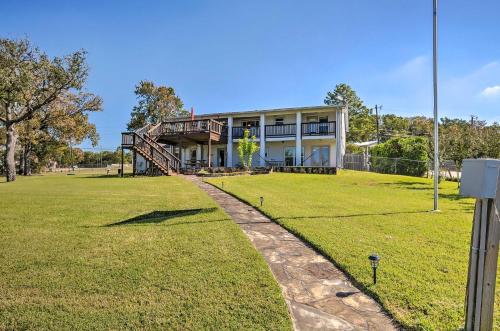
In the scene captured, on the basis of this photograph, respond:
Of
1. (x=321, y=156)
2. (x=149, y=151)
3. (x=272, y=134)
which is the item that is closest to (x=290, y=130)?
(x=272, y=134)

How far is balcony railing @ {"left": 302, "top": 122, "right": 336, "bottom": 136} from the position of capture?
23.7 metres

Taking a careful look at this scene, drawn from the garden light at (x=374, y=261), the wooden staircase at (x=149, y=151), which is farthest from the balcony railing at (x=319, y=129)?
the garden light at (x=374, y=261)

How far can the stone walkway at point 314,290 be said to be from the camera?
119 inches

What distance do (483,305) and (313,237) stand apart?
307cm

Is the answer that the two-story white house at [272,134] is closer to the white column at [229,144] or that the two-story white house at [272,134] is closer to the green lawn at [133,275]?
the white column at [229,144]

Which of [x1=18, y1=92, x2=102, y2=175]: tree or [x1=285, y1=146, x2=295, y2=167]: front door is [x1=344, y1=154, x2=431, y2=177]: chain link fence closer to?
[x1=285, y1=146, x2=295, y2=167]: front door

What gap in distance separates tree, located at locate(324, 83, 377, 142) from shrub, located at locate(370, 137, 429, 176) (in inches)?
866

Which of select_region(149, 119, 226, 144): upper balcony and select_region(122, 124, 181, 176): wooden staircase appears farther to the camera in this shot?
select_region(149, 119, 226, 144): upper balcony

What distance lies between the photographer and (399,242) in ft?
17.9

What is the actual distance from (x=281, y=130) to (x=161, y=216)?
18483mm

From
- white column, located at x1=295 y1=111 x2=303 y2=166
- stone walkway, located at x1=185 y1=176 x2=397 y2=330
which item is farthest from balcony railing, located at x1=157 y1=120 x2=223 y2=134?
stone walkway, located at x1=185 y1=176 x2=397 y2=330

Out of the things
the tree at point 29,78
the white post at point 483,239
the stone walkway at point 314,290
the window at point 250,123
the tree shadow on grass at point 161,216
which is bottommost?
the stone walkway at point 314,290

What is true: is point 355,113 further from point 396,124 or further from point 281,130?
point 281,130

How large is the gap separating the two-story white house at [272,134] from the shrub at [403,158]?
3.27 meters
